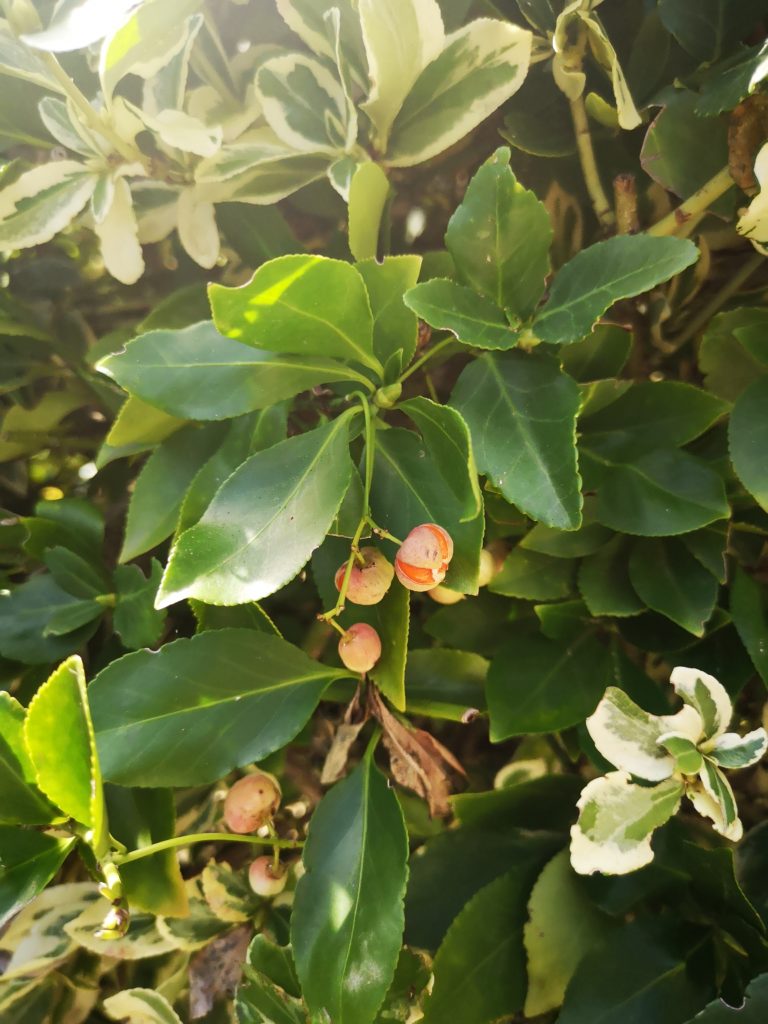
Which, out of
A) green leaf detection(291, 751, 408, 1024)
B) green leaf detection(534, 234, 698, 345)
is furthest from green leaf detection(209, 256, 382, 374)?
green leaf detection(291, 751, 408, 1024)

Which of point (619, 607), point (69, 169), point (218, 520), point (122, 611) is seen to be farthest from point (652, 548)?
point (69, 169)

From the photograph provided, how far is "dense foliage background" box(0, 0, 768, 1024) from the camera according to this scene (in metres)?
0.51

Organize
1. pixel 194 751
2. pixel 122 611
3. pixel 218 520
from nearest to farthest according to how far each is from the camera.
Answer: pixel 218 520, pixel 194 751, pixel 122 611

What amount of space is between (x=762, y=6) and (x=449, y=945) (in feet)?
2.50

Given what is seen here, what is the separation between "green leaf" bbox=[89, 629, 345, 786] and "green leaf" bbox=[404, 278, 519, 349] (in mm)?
288

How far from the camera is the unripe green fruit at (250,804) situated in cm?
67

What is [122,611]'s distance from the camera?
69 cm

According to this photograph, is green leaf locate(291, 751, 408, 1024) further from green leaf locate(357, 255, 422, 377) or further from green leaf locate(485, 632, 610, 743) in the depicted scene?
green leaf locate(357, 255, 422, 377)

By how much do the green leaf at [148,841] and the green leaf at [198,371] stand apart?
331 millimetres

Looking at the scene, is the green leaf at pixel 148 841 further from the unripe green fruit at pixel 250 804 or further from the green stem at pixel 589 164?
the green stem at pixel 589 164

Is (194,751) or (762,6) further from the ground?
(762,6)

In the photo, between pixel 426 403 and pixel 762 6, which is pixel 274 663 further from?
pixel 762 6

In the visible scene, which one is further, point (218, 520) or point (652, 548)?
point (652, 548)

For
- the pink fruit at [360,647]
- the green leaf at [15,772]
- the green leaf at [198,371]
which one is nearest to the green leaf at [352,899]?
the pink fruit at [360,647]
